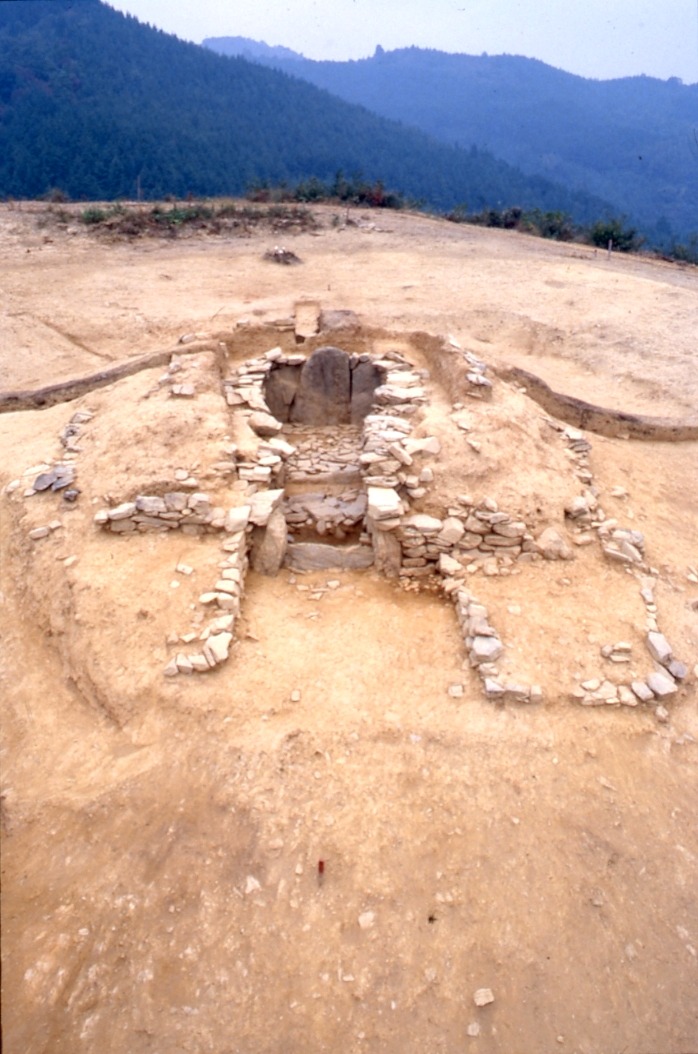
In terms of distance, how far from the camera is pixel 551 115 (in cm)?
15225

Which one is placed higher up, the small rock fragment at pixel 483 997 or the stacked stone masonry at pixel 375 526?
the stacked stone masonry at pixel 375 526

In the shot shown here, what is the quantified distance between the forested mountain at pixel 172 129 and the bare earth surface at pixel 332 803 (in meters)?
26.7

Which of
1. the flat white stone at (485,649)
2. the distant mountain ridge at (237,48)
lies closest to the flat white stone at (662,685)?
the flat white stone at (485,649)

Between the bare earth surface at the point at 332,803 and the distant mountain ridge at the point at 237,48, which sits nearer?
the bare earth surface at the point at 332,803

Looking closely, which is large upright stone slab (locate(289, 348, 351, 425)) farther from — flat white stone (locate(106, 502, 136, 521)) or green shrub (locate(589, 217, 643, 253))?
green shrub (locate(589, 217, 643, 253))

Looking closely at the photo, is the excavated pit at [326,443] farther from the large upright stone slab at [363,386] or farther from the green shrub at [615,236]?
the green shrub at [615,236]

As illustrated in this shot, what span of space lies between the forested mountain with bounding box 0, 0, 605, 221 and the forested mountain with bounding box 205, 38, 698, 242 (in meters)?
35.5

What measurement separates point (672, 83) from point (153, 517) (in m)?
237

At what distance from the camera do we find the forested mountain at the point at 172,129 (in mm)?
49656

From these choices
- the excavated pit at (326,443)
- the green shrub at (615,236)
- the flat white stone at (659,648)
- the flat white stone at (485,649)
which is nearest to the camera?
the flat white stone at (485,649)

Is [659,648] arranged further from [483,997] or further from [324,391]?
[324,391]

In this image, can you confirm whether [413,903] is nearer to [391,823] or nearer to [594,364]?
[391,823]

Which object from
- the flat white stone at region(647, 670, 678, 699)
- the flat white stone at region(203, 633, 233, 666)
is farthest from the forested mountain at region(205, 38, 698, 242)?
the flat white stone at region(203, 633, 233, 666)

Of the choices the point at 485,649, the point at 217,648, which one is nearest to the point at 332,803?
the point at 217,648
